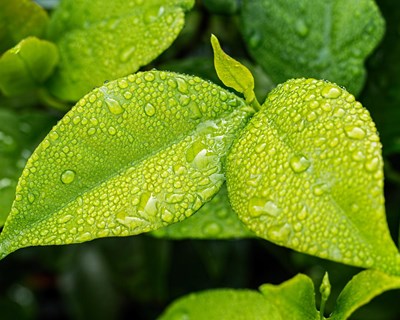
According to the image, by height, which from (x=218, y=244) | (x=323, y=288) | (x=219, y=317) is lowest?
(x=218, y=244)

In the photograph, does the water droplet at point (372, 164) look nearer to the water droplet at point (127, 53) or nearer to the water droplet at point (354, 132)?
the water droplet at point (354, 132)

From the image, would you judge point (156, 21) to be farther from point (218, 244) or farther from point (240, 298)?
point (218, 244)

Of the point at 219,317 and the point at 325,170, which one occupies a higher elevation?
the point at 325,170

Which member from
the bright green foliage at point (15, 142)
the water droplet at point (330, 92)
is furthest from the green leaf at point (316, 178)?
the bright green foliage at point (15, 142)

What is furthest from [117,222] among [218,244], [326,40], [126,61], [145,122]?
[218,244]

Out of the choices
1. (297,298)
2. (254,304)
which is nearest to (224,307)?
(254,304)
